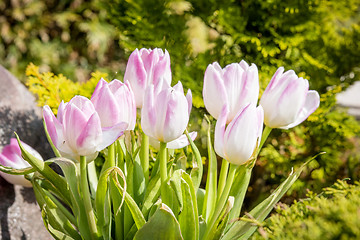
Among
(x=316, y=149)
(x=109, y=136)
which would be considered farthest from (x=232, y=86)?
(x=316, y=149)

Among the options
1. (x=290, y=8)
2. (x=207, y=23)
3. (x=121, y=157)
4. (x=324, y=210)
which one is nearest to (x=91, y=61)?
(x=207, y=23)

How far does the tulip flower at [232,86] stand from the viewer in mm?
813

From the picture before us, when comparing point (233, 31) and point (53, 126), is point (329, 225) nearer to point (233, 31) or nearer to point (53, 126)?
point (53, 126)

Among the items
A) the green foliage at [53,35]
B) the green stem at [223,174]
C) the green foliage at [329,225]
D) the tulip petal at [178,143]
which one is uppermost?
the green foliage at [329,225]

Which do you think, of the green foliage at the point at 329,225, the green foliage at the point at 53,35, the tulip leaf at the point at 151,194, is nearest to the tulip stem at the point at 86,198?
the tulip leaf at the point at 151,194

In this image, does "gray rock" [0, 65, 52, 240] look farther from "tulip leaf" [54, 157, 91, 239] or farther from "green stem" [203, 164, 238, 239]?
"green stem" [203, 164, 238, 239]

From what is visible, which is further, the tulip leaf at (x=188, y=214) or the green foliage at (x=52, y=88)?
the green foliage at (x=52, y=88)

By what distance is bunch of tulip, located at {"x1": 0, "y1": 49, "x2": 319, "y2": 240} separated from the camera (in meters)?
0.75

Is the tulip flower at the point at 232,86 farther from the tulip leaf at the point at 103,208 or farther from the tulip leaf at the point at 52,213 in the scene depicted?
the tulip leaf at the point at 52,213

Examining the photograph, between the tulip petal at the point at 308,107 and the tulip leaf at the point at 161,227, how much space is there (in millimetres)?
319

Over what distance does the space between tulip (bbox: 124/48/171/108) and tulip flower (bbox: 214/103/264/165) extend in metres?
0.16

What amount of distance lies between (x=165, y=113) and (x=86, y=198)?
0.85ft

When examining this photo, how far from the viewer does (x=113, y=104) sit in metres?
0.76

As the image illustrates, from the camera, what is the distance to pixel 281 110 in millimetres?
830
